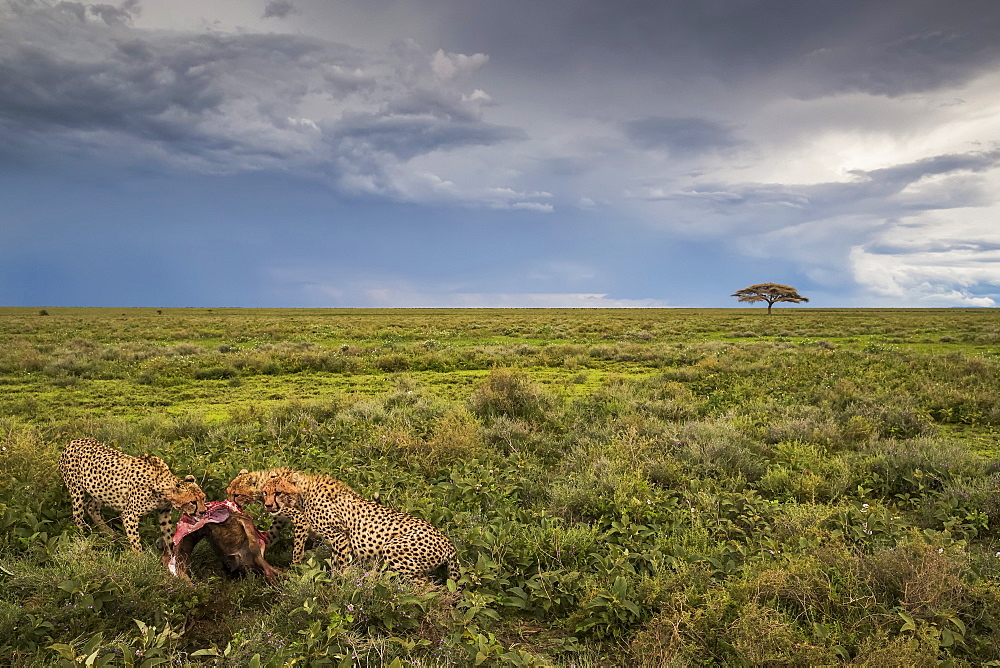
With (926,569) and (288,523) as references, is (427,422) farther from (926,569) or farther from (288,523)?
(926,569)

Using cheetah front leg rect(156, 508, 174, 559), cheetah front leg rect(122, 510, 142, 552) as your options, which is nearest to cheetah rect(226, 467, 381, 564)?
cheetah front leg rect(156, 508, 174, 559)

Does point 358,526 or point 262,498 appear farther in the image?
point 262,498

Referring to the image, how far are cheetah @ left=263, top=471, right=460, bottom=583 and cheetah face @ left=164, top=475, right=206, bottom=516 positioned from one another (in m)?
0.57

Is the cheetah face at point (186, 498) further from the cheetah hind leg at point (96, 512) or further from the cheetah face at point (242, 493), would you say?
the cheetah hind leg at point (96, 512)

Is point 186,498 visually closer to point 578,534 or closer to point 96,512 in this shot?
point 96,512

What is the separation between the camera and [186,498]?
489 cm

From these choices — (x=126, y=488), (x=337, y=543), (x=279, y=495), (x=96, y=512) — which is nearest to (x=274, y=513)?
(x=279, y=495)

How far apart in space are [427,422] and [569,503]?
3.90 meters

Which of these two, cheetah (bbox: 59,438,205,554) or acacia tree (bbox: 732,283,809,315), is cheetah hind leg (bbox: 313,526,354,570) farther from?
acacia tree (bbox: 732,283,809,315)

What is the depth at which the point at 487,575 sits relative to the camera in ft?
14.9

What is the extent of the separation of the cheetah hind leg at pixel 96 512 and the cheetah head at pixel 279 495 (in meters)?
1.73

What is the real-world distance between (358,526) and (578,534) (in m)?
2.19

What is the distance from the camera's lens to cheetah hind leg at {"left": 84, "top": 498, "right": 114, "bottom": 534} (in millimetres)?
5238

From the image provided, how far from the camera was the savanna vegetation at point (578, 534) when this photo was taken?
380 cm
